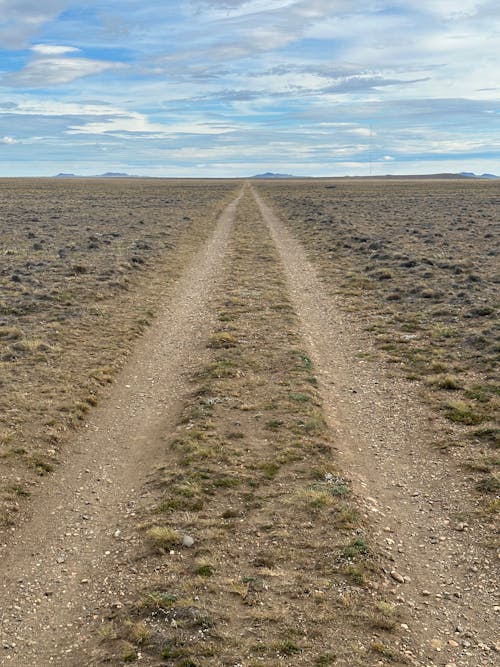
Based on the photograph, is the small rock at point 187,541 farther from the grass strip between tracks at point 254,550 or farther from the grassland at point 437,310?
the grassland at point 437,310

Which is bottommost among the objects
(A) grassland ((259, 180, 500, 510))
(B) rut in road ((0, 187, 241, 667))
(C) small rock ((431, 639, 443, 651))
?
(C) small rock ((431, 639, 443, 651))

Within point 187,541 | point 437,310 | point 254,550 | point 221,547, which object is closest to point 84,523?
point 187,541

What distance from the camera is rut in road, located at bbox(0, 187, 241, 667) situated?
662 centimetres

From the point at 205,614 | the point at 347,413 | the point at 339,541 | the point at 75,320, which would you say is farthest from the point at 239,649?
the point at 75,320

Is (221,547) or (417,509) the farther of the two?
(417,509)

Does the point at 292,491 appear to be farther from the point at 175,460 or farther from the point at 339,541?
the point at 175,460

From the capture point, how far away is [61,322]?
1830 centimetres

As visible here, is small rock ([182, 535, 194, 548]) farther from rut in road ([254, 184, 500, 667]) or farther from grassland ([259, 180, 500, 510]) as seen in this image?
grassland ([259, 180, 500, 510])

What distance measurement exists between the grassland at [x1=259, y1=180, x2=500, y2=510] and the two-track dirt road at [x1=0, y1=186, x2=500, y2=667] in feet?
2.38

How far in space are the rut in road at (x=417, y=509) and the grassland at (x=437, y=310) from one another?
1.96 feet

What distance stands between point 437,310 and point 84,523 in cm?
1459

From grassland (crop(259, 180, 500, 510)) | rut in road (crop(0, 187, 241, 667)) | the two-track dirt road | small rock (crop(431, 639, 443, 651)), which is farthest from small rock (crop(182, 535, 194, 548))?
grassland (crop(259, 180, 500, 510))

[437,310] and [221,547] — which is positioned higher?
[437,310]

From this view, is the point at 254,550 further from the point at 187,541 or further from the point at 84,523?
the point at 84,523
